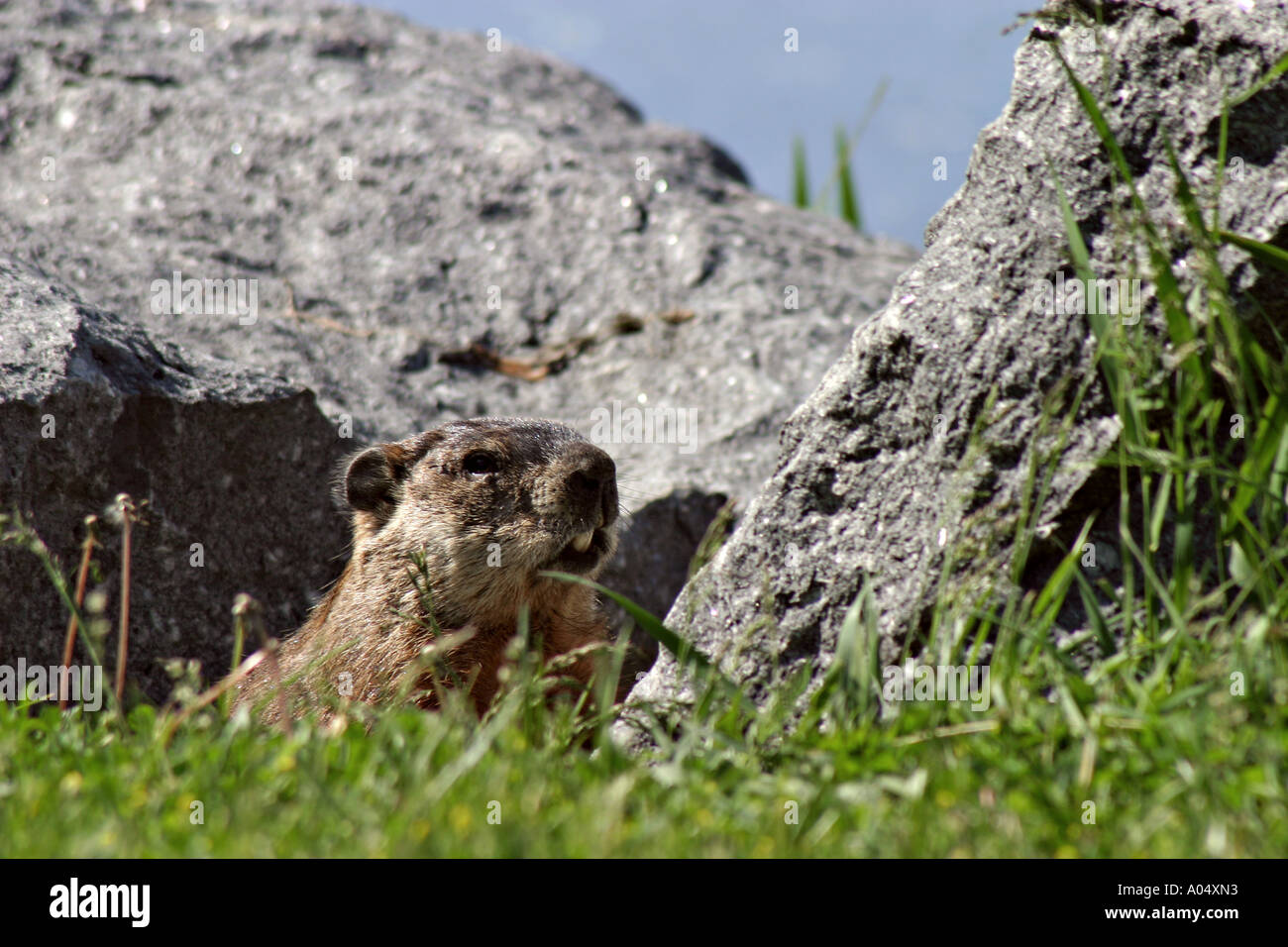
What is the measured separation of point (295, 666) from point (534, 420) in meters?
1.42

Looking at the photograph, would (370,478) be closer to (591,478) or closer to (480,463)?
(480,463)

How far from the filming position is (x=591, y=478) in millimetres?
5121

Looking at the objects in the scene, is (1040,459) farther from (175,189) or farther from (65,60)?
(65,60)

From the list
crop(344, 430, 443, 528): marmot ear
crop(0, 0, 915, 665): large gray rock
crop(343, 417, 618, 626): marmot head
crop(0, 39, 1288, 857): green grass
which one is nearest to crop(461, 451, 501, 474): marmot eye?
crop(343, 417, 618, 626): marmot head

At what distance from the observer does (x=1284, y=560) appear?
3.05 meters

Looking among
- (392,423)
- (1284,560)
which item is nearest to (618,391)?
(392,423)

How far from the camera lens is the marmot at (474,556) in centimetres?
511

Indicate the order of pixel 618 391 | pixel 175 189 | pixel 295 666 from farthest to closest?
pixel 175 189 → pixel 618 391 → pixel 295 666

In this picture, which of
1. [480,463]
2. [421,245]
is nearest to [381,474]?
[480,463]

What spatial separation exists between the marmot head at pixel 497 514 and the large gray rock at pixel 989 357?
1.27 metres

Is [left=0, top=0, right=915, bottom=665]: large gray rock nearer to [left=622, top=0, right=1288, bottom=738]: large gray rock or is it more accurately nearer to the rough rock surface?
the rough rock surface

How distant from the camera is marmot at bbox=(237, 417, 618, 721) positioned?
5105mm

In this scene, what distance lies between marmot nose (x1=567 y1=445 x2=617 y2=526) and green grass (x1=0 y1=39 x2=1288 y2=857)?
1.83 m

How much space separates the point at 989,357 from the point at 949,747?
1266mm
